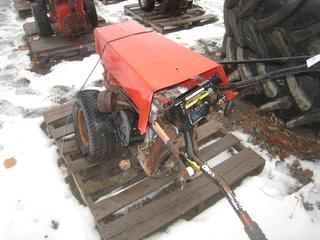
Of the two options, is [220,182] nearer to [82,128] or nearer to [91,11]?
[82,128]

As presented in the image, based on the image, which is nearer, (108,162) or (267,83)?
(108,162)

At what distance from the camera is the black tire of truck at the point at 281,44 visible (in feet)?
8.75

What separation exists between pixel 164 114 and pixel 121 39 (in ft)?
3.07

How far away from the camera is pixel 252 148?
9.96 ft

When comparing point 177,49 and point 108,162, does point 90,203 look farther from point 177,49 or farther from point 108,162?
point 177,49

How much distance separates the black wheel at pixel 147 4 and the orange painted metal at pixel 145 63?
10.8ft

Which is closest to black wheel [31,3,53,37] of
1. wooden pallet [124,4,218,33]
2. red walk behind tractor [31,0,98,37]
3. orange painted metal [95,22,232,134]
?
red walk behind tractor [31,0,98,37]

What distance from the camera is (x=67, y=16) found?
443 cm

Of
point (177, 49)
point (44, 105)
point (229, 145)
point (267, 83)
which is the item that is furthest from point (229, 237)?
point (44, 105)

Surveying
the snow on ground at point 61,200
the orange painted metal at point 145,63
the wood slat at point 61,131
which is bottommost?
the snow on ground at point 61,200

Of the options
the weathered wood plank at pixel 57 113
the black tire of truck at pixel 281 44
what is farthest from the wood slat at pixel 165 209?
the weathered wood plank at pixel 57 113

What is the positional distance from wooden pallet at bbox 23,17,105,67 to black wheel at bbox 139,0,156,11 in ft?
4.74

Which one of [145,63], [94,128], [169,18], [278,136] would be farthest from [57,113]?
[169,18]

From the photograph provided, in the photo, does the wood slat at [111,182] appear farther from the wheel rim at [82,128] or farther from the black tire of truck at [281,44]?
the black tire of truck at [281,44]
